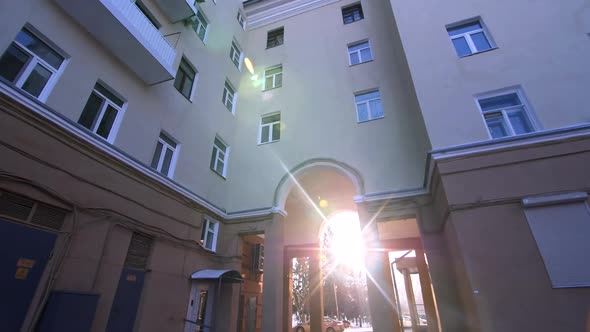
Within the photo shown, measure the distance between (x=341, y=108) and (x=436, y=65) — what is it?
3.91 m

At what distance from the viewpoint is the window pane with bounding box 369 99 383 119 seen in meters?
10.8

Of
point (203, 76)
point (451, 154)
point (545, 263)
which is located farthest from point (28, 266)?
point (545, 263)

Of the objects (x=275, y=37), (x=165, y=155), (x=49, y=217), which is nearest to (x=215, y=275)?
(x=165, y=155)

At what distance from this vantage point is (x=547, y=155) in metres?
6.23

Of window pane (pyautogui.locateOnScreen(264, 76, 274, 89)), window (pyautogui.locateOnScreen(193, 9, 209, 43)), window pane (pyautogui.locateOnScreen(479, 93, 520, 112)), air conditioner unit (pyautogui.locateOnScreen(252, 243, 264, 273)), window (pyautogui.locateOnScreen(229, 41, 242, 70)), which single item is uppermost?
window (pyautogui.locateOnScreen(229, 41, 242, 70))

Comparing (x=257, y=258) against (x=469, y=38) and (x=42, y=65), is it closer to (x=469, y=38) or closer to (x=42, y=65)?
(x=42, y=65)

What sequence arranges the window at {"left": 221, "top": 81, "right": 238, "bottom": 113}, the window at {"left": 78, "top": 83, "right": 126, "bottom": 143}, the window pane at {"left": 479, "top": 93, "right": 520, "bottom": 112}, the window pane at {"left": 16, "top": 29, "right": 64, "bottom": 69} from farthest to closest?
the window at {"left": 221, "top": 81, "right": 238, "bottom": 113} → the window pane at {"left": 479, "top": 93, "right": 520, "bottom": 112} → the window at {"left": 78, "top": 83, "right": 126, "bottom": 143} → the window pane at {"left": 16, "top": 29, "right": 64, "bottom": 69}

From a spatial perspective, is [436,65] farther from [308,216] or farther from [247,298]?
[247,298]

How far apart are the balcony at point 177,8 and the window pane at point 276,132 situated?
537 centimetres

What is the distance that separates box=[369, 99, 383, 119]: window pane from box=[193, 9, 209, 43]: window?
25.6 feet

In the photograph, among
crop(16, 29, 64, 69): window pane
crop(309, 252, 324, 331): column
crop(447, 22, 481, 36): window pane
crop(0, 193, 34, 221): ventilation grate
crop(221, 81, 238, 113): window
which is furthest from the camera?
crop(221, 81, 238, 113): window

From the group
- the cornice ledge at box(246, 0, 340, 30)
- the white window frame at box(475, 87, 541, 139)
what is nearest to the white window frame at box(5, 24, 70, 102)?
the white window frame at box(475, 87, 541, 139)

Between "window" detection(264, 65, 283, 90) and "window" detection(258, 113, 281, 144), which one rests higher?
"window" detection(264, 65, 283, 90)

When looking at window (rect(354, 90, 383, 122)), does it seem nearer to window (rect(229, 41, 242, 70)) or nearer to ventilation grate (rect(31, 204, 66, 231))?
window (rect(229, 41, 242, 70))
